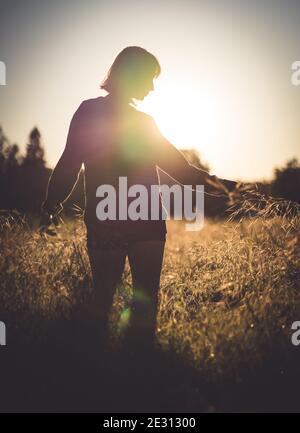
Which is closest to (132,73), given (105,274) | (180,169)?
(180,169)

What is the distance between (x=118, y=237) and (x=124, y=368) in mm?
809

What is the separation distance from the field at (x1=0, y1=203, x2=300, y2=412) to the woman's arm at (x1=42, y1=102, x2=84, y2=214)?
0.78 meters

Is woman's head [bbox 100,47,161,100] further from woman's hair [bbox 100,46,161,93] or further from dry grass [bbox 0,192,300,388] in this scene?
dry grass [bbox 0,192,300,388]

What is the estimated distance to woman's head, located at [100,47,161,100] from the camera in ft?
11.1

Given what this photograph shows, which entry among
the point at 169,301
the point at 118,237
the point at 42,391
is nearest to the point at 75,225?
the point at 169,301

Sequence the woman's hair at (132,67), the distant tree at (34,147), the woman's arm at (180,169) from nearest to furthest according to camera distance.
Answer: the woman's hair at (132,67) → the woman's arm at (180,169) → the distant tree at (34,147)

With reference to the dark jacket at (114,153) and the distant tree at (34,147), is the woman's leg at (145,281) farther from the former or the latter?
the distant tree at (34,147)

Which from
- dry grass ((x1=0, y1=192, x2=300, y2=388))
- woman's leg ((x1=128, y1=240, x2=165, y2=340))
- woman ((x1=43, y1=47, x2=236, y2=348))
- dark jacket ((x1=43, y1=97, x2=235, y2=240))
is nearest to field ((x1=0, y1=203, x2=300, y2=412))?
dry grass ((x1=0, y1=192, x2=300, y2=388))

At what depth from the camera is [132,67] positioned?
3375 millimetres

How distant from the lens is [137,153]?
133 inches

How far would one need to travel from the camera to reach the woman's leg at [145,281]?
343 centimetres

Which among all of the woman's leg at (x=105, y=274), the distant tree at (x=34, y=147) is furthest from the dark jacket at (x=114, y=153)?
the distant tree at (x=34, y=147)
